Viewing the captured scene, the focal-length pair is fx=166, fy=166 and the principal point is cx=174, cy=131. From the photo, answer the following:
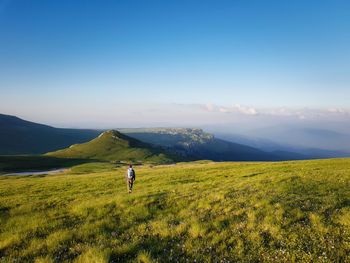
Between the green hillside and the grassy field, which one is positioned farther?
the green hillside

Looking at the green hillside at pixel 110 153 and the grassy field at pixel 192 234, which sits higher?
the grassy field at pixel 192 234

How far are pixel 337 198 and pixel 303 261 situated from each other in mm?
8503

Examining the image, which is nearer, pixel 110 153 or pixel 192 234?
pixel 192 234

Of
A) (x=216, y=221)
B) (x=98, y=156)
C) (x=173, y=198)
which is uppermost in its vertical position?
(x=216, y=221)

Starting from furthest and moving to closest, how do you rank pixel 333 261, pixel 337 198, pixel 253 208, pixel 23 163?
pixel 23 163
pixel 337 198
pixel 253 208
pixel 333 261

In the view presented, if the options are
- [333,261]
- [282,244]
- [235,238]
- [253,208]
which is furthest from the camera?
[253,208]

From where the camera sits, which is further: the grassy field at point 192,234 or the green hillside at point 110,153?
the green hillside at point 110,153

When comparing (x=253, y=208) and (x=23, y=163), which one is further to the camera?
(x=23, y=163)

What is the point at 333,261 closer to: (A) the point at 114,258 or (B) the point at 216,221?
(B) the point at 216,221

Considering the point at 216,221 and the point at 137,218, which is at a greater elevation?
the point at 216,221

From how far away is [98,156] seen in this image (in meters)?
164

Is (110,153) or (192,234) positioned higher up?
(192,234)

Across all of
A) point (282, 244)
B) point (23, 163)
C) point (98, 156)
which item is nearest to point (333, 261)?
point (282, 244)

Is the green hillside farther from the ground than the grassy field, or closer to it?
closer to it
